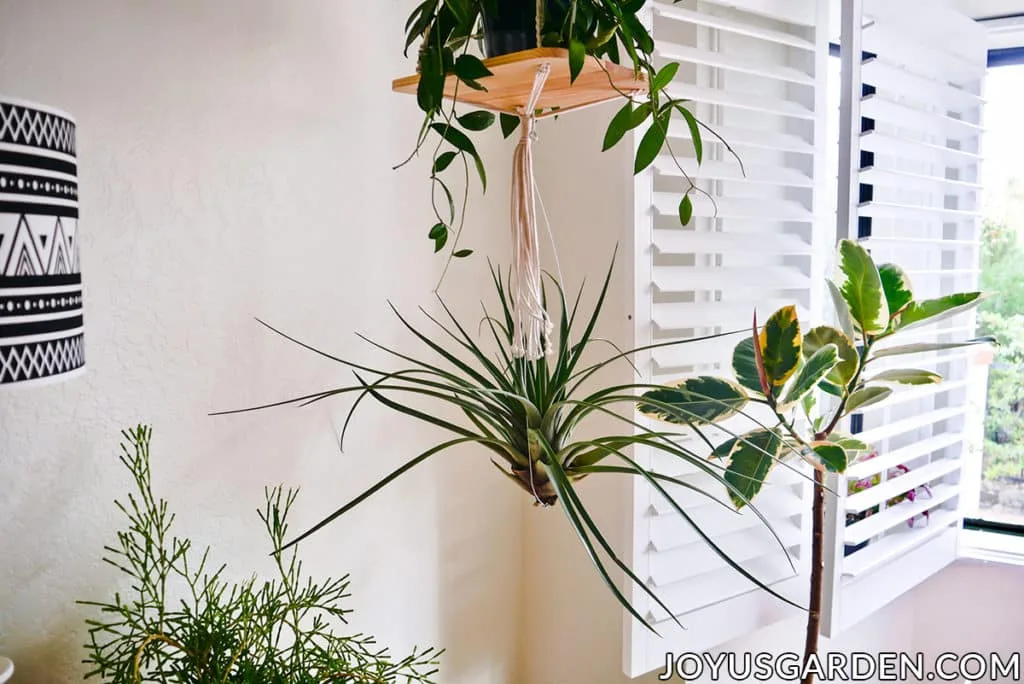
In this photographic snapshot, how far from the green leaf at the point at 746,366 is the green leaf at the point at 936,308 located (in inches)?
10.0

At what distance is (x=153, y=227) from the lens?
96 cm

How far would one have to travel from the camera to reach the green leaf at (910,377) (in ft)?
4.06

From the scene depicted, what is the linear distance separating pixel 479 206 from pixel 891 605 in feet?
4.80

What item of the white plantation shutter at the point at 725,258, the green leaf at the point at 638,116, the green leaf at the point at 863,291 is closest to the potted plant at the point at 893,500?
the white plantation shutter at the point at 725,258

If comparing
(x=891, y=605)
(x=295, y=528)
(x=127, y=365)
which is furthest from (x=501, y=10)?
(x=891, y=605)

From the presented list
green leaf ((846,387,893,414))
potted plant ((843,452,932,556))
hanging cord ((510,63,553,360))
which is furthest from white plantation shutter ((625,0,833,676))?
potted plant ((843,452,932,556))

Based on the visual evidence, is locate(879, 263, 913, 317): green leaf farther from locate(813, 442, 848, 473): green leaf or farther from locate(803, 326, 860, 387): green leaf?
locate(813, 442, 848, 473): green leaf

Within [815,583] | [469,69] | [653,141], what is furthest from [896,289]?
[469,69]

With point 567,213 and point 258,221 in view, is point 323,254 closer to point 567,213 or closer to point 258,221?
point 258,221

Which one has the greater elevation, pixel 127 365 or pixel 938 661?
pixel 127 365

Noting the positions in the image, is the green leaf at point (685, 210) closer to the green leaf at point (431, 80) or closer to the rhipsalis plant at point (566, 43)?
the rhipsalis plant at point (566, 43)

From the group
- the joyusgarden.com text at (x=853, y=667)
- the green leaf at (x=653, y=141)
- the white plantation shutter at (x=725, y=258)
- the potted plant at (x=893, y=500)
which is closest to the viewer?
the green leaf at (x=653, y=141)

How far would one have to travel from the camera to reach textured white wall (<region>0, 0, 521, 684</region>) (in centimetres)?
89

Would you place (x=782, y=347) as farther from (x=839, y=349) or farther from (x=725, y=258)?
(x=725, y=258)
